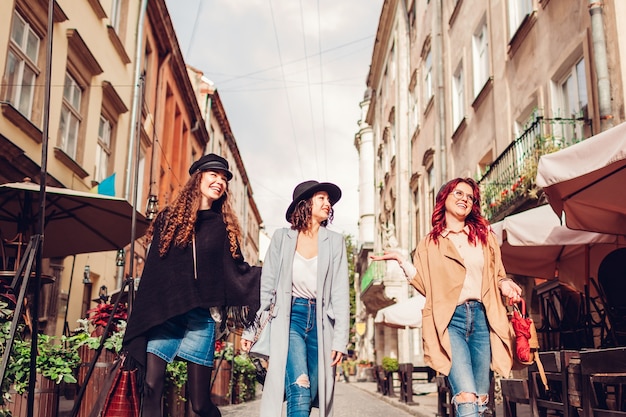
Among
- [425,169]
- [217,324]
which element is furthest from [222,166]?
[425,169]

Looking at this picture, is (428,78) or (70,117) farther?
(428,78)

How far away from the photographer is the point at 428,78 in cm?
2342

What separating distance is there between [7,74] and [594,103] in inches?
339

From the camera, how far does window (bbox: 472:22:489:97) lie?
16.3m

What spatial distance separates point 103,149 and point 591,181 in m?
12.5

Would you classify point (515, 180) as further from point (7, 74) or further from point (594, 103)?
point (7, 74)

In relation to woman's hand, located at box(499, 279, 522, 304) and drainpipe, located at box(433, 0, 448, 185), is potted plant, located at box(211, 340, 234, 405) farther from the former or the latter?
drainpipe, located at box(433, 0, 448, 185)

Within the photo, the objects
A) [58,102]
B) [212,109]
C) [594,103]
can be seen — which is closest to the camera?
[594,103]

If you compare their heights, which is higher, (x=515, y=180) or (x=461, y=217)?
(x=515, y=180)

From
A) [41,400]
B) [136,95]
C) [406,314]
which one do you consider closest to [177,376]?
[41,400]

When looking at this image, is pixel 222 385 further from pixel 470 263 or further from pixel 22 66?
pixel 470 263

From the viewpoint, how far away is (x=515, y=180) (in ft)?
38.7

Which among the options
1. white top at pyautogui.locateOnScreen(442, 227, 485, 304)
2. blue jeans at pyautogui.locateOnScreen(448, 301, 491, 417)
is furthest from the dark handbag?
white top at pyautogui.locateOnScreen(442, 227, 485, 304)

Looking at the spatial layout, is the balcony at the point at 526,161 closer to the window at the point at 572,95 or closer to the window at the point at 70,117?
the window at the point at 572,95
